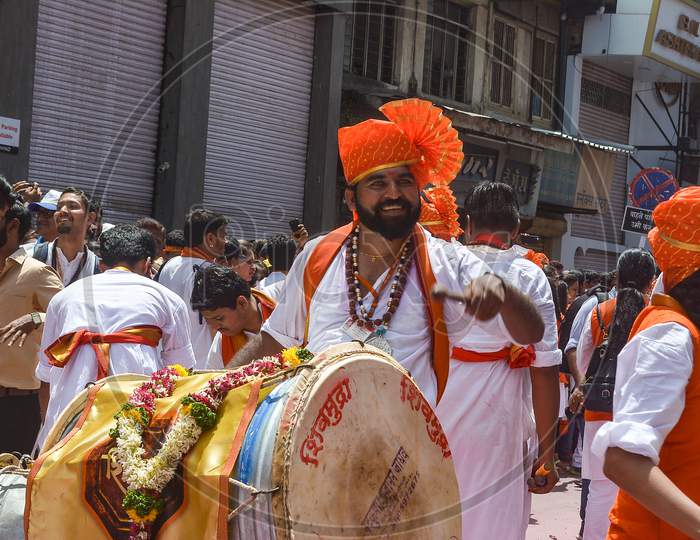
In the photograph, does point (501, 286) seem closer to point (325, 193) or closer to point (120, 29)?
point (120, 29)

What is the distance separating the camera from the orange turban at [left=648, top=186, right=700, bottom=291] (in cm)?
282

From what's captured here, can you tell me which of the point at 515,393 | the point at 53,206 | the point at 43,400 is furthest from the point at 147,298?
the point at 53,206

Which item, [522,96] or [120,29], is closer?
[120,29]

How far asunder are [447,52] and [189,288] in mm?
11790

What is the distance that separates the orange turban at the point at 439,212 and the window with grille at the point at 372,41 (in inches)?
357

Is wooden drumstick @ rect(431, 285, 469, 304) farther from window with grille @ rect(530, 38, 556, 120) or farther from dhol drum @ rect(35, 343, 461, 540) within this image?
window with grille @ rect(530, 38, 556, 120)

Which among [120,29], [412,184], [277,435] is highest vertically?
[120,29]

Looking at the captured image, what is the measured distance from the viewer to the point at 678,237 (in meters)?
2.85

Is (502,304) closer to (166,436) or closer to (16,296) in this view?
(166,436)

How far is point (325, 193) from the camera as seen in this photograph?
14000mm

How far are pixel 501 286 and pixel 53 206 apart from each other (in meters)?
4.61

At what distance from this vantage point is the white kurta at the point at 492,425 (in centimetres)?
478

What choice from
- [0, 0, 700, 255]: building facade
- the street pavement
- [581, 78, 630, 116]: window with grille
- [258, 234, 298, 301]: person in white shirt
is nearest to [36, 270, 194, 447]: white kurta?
[258, 234, 298, 301]: person in white shirt

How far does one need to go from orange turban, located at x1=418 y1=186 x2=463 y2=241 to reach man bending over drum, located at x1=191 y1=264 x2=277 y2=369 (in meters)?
1.49
